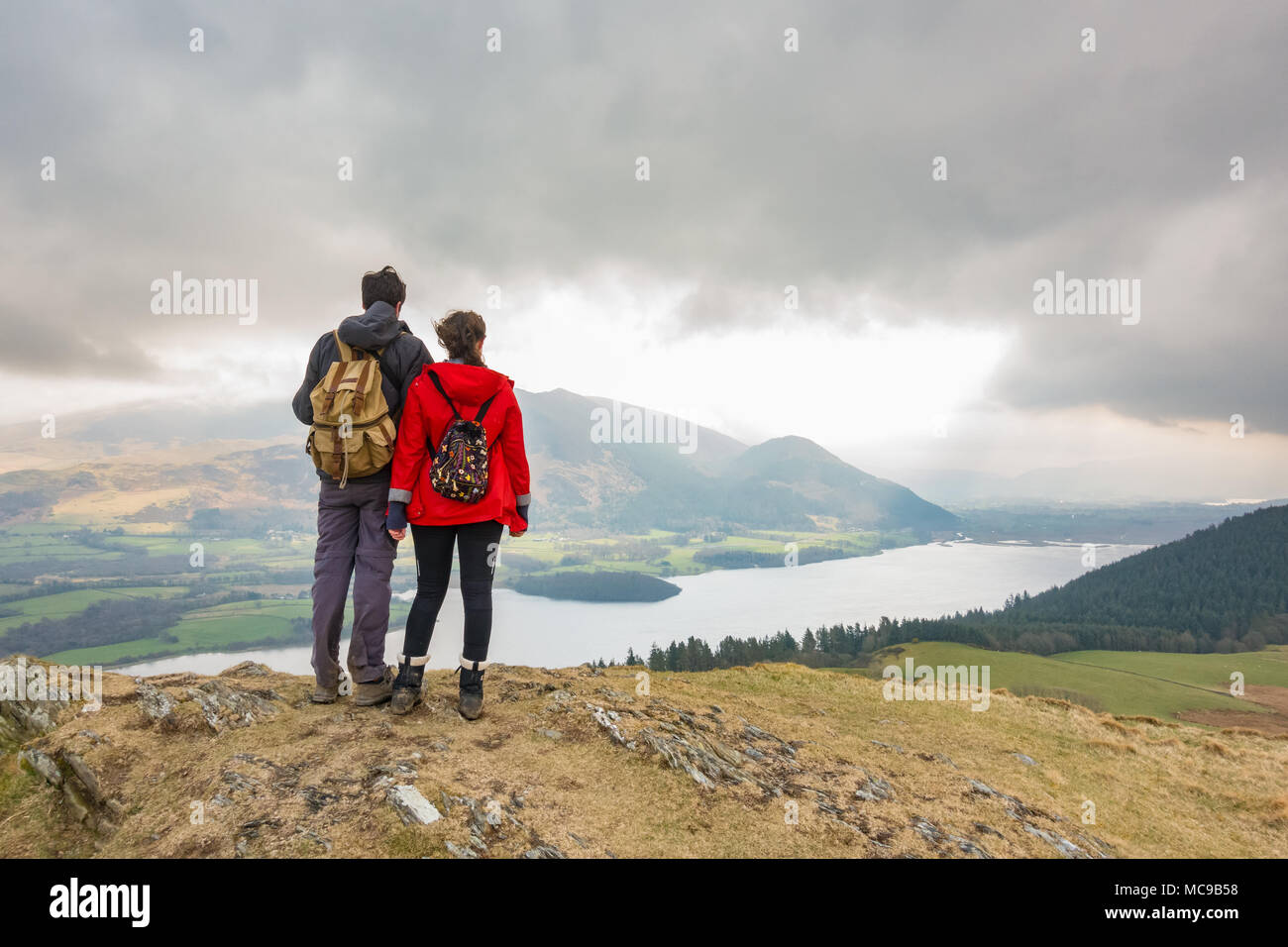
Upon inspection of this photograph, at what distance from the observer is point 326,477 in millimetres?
5531

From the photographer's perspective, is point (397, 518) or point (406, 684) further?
point (406, 684)

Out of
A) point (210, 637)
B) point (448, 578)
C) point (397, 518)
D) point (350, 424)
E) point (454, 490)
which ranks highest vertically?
point (350, 424)

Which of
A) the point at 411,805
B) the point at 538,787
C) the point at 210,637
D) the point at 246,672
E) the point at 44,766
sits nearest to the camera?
the point at 411,805

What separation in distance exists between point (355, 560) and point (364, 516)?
0.51 m

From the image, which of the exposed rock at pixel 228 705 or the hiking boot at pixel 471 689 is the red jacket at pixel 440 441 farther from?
the exposed rock at pixel 228 705

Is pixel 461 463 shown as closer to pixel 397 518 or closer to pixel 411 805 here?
pixel 397 518

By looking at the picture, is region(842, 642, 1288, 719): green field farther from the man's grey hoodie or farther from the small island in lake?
the small island in lake

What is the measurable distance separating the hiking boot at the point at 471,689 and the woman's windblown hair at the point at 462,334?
330cm

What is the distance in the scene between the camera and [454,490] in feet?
16.9

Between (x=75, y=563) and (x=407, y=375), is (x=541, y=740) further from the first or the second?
(x=75, y=563)

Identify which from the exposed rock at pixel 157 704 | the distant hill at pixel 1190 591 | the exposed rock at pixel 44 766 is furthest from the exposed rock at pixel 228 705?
the distant hill at pixel 1190 591

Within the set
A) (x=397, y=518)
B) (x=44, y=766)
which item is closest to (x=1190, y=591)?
(x=397, y=518)

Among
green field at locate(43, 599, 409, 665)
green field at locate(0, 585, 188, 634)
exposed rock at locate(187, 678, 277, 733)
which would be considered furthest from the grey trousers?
green field at locate(0, 585, 188, 634)

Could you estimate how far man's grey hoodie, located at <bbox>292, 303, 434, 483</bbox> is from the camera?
18.1 ft
